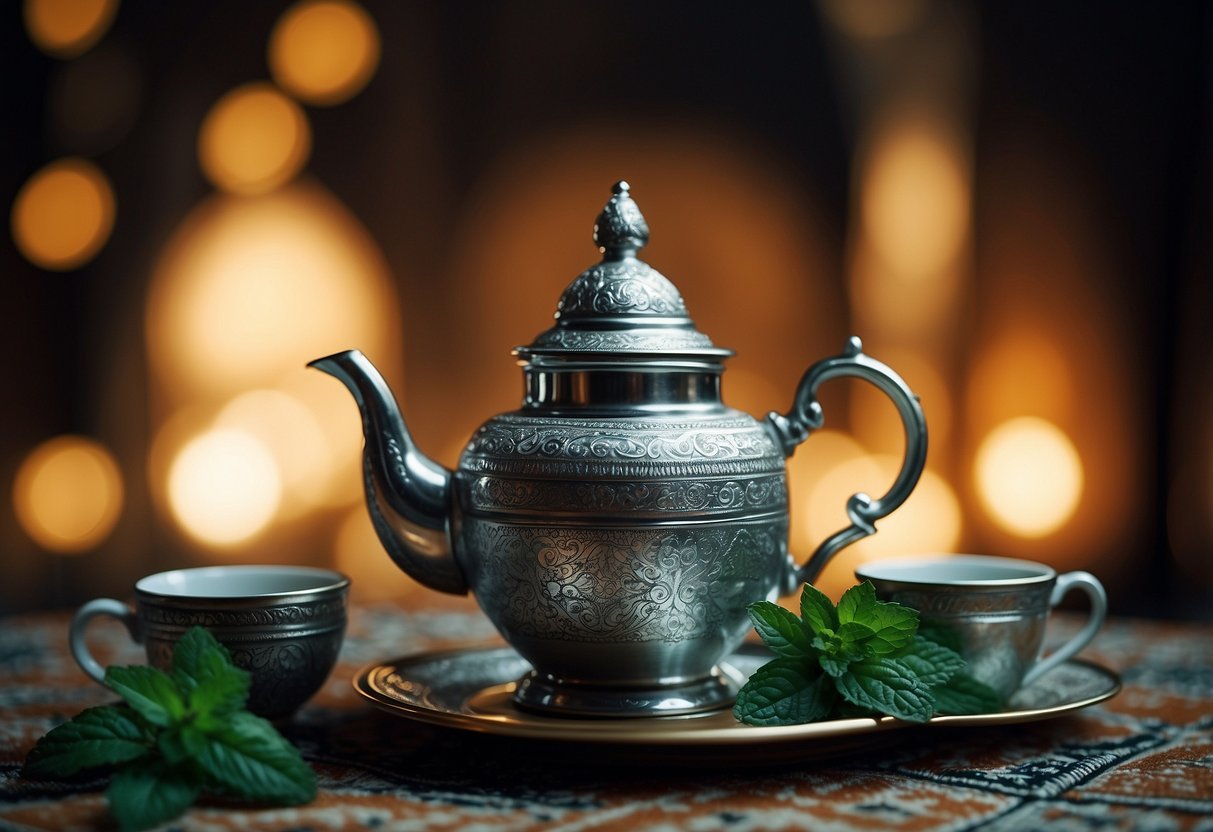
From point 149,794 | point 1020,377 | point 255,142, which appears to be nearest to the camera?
point 149,794

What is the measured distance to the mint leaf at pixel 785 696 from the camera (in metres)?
0.80

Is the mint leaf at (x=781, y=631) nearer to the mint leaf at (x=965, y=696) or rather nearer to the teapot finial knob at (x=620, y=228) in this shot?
the mint leaf at (x=965, y=696)

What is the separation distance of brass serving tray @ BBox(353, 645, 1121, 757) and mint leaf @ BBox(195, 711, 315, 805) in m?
0.11

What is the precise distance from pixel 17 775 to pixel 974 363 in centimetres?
144

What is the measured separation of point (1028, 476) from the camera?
→ 6.07 feet

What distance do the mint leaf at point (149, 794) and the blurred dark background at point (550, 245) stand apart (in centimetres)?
125

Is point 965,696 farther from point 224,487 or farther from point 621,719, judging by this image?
point 224,487

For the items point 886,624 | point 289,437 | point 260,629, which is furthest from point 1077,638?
point 289,437

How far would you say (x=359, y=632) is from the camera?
140cm

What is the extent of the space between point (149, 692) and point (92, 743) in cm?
4

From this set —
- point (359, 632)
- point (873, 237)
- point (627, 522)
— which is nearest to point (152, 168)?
point (359, 632)

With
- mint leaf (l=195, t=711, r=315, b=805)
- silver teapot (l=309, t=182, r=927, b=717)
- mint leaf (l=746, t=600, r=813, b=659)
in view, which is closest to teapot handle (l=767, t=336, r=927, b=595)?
silver teapot (l=309, t=182, r=927, b=717)

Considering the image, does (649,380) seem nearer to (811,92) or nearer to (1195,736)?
(1195,736)

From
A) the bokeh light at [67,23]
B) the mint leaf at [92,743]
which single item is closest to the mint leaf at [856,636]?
the mint leaf at [92,743]
